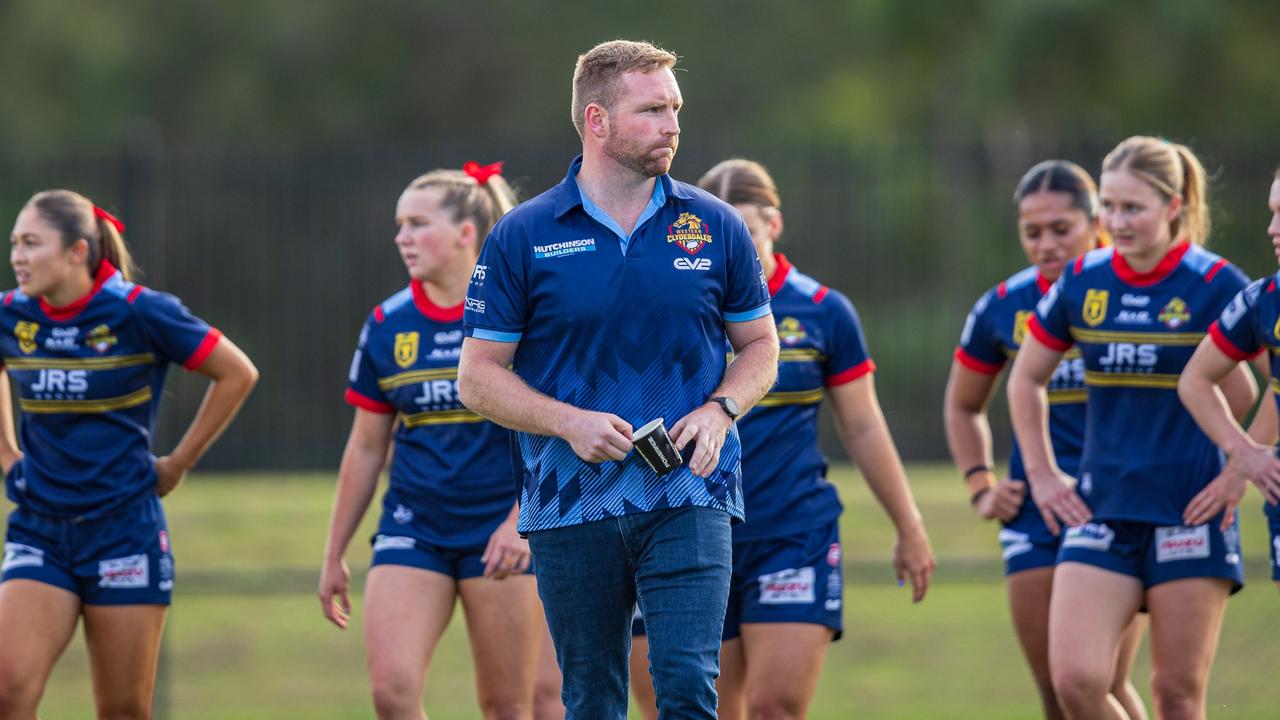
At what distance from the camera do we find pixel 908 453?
13750mm

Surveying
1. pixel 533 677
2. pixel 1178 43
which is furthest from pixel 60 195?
pixel 1178 43

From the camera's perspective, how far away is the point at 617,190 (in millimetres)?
4578

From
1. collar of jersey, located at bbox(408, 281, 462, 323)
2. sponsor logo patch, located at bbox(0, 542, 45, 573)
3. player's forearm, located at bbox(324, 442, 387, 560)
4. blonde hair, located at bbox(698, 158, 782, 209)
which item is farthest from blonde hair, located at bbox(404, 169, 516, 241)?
sponsor logo patch, located at bbox(0, 542, 45, 573)

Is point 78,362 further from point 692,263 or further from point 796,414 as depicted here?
point 692,263

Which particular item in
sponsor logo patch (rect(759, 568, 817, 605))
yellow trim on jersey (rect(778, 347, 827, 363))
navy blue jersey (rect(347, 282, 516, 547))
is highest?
yellow trim on jersey (rect(778, 347, 827, 363))

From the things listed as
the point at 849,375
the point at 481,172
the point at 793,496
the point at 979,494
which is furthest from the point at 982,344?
the point at 481,172

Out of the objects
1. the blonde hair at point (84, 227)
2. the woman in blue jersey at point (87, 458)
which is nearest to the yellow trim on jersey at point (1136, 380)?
the woman in blue jersey at point (87, 458)

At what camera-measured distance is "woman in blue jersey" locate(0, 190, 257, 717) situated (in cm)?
596

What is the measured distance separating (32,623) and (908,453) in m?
8.89

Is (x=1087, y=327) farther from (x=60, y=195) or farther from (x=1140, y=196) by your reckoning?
(x=60, y=195)

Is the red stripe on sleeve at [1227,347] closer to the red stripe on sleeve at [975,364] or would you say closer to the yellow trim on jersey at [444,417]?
the red stripe on sleeve at [975,364]

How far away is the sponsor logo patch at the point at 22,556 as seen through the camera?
19.6ft

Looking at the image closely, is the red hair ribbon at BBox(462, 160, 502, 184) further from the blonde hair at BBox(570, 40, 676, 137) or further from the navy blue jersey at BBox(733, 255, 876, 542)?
the blonde hair at BBox(570, 40, 676, 137)

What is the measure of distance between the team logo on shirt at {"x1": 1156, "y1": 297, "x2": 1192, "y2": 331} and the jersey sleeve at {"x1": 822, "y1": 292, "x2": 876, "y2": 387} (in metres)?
0.96
